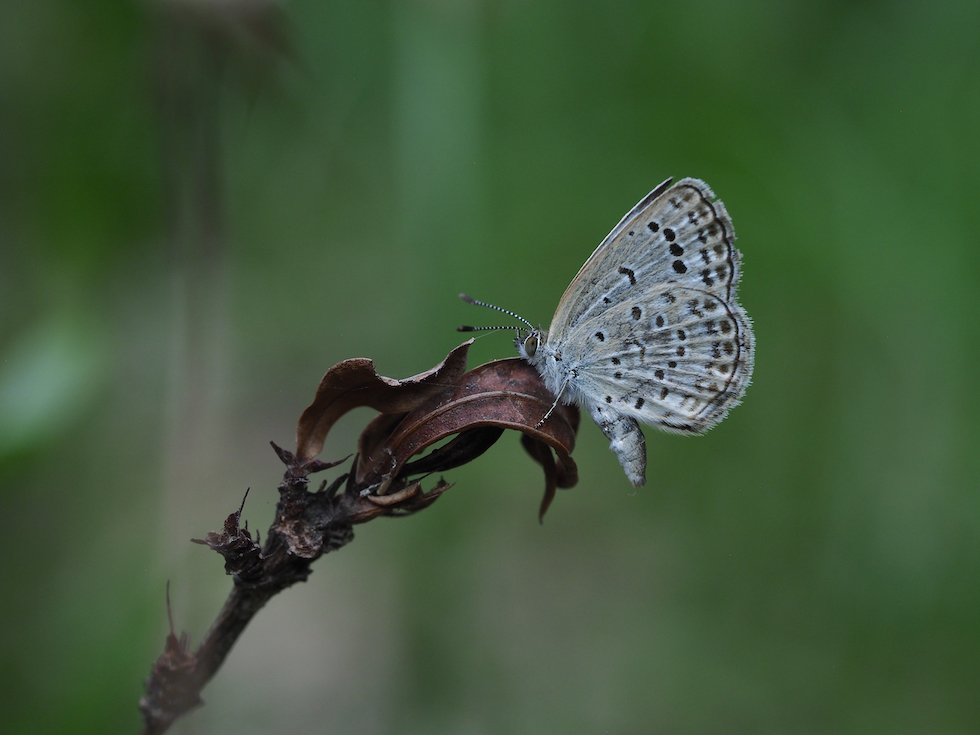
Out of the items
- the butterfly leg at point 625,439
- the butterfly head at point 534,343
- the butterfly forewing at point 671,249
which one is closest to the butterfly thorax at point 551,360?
the butterfly head at point 534,343

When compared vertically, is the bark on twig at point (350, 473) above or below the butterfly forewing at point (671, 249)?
below

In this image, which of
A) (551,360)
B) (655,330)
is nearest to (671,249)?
(655,330)

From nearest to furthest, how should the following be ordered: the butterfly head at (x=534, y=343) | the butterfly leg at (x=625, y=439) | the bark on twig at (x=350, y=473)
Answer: the bark on twig at (x=350, y=473) → the butterfly leg at (x=625, y=439) → the butterfly head at (x=534, y=343)

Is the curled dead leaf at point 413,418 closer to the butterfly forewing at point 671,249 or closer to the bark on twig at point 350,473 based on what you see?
the bark on twig at point 350,473

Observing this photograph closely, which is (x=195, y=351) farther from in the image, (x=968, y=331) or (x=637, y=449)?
(x=968, y=331)

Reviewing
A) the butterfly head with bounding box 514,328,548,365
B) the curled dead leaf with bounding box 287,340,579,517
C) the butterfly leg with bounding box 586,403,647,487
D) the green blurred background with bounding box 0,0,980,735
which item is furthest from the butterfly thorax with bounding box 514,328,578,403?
the curled dead leaf with bounding box 287,340,579,517

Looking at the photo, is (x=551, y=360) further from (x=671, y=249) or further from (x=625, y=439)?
(x=671, y=249)

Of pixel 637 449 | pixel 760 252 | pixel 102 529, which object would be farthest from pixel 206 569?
pixel 760 252

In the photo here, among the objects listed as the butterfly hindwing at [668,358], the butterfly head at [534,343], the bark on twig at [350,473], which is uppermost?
the butterfly head at [534,343]
